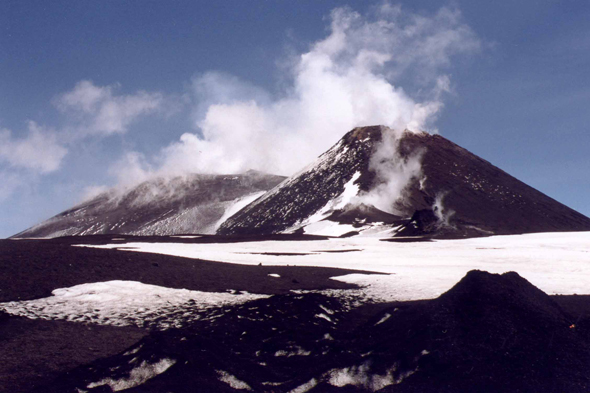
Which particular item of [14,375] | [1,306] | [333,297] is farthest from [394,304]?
[1,306]

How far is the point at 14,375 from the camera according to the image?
10.6 metres

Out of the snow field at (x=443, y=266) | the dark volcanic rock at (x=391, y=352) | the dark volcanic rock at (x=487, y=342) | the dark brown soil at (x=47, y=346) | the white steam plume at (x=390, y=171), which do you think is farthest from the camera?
the white steam plume at (x=390, y=171)

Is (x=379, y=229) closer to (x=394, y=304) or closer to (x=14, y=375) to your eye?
(x=394, y=304)

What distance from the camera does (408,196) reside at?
376ft

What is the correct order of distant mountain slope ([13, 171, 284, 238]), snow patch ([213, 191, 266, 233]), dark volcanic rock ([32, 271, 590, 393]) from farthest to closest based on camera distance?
snow patch ([213, 191, 266, 233]) < distant mountain slope ([13, 171, 284, 238]) < dark volcanic rock ([32, 271, 590, 393])

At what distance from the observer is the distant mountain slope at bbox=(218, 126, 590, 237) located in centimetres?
9456

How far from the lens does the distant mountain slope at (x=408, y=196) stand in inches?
3723

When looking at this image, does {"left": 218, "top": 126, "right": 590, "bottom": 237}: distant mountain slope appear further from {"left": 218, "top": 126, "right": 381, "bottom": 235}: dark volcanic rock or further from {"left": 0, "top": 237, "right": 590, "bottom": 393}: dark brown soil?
{"left": 0, "top": 237, "right": 590, "bottom": 393}: dark brown soil

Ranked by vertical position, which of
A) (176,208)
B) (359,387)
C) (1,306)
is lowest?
(359,387)

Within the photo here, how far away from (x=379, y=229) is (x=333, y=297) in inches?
2699

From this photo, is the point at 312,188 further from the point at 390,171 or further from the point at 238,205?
the point at 238,205

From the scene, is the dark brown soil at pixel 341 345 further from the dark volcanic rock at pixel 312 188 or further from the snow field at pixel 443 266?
the dark volcanic rock at pixel 312 188

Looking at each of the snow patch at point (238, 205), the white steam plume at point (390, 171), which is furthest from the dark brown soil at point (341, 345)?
the snow patch at point (238, 205)

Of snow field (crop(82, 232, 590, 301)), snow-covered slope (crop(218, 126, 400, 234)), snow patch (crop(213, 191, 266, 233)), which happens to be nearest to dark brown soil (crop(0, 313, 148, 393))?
snow field (crop(82, 232, 590, 301))
